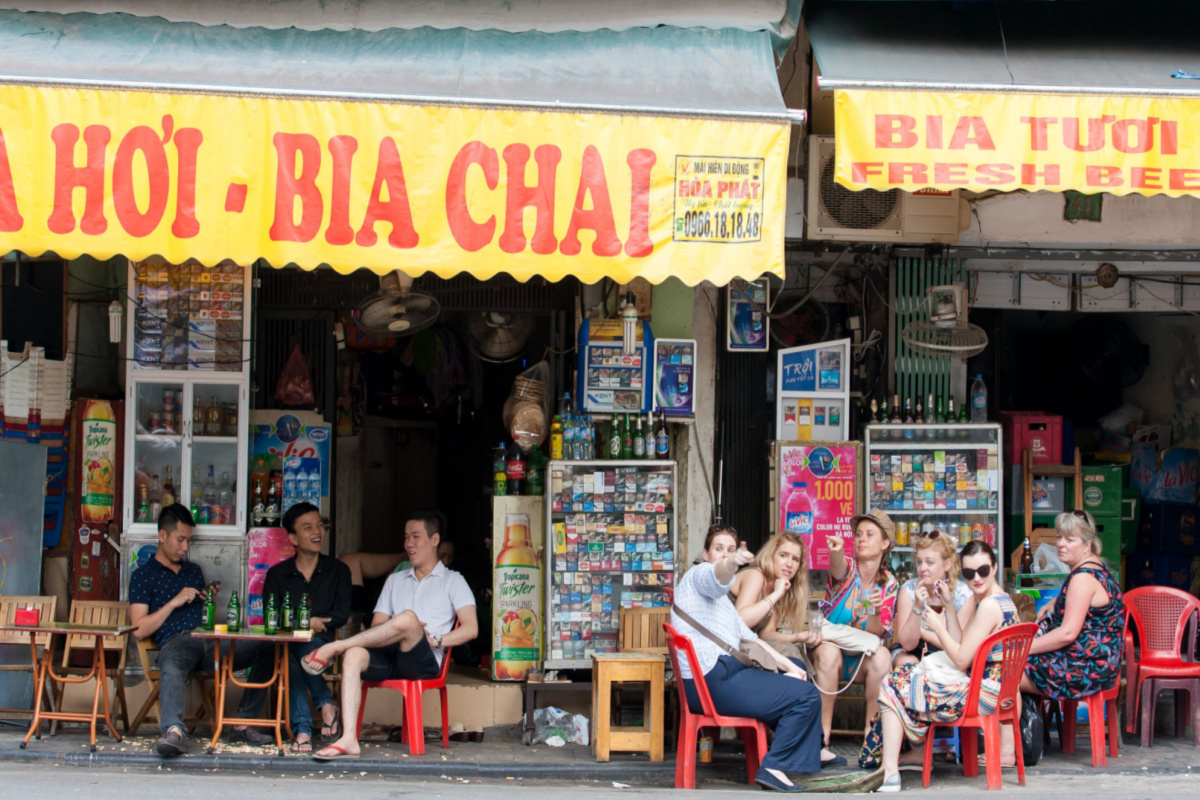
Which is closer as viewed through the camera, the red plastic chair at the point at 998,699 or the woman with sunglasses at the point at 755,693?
the red plastic chair at the point at 998,699

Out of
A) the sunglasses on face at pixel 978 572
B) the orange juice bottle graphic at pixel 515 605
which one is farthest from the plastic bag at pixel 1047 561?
the orange juice bottle graphic at pixel 515 605

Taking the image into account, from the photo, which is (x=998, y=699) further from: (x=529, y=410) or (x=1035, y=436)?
(x=529, y=410)

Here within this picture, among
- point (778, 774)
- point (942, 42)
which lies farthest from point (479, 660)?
point (942, 42)

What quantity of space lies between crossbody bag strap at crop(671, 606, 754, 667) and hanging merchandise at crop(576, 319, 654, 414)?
1.85 meters

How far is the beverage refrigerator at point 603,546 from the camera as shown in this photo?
7.51 meters

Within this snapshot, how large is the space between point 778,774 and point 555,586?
6.60 feet

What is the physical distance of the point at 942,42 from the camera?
23.0 feet

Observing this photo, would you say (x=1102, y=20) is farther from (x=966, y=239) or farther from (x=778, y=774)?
(x=778, y=774)

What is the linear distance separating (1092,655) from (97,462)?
630 cm

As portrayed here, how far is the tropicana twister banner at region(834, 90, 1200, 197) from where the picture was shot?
6.09 m

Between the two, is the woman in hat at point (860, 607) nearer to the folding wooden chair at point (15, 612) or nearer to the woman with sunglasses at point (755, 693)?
the woman with sunglasses at point (755, 693)

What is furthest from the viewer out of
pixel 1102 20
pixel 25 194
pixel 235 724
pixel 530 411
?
pixel 530 411

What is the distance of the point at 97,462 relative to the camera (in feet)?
25.6

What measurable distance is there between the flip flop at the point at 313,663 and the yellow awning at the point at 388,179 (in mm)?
2420
